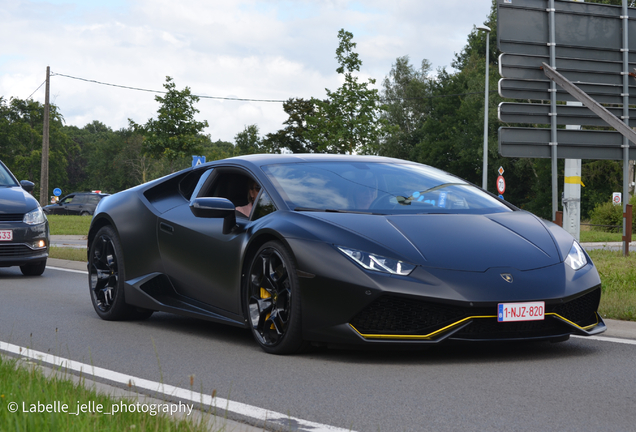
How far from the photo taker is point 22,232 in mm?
11383

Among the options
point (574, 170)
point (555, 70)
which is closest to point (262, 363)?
point (555, 70)

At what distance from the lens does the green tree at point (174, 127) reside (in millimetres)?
33688

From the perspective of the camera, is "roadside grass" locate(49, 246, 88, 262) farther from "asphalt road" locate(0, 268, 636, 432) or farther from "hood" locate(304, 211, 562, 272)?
"hood" locate(304, 211, 562, 272)

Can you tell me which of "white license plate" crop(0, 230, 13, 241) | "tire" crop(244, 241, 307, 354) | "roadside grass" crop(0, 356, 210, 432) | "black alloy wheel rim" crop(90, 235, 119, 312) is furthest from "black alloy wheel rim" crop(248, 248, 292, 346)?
"white license plate" crop(0, 230, 13, 241)

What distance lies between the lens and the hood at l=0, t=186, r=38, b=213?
11.4 meters

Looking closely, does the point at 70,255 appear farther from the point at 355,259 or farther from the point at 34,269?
the point at 355,259

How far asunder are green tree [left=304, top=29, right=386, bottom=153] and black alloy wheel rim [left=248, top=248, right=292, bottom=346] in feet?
109

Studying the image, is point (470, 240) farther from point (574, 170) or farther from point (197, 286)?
point (574, 170)

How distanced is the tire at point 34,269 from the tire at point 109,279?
436 cm

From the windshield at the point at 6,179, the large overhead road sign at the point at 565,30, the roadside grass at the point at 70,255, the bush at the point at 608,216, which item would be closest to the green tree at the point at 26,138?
the bush at the point at 608,216

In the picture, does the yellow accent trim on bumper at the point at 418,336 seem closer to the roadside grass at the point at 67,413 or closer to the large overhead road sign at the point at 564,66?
the roadside grass at the point at 67,413

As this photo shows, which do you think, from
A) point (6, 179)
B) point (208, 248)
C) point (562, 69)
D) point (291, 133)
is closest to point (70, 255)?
point (6, 179)

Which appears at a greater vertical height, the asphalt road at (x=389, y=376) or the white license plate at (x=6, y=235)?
the white license plate at (x=6, y=235)

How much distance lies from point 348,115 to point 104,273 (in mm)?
33074
